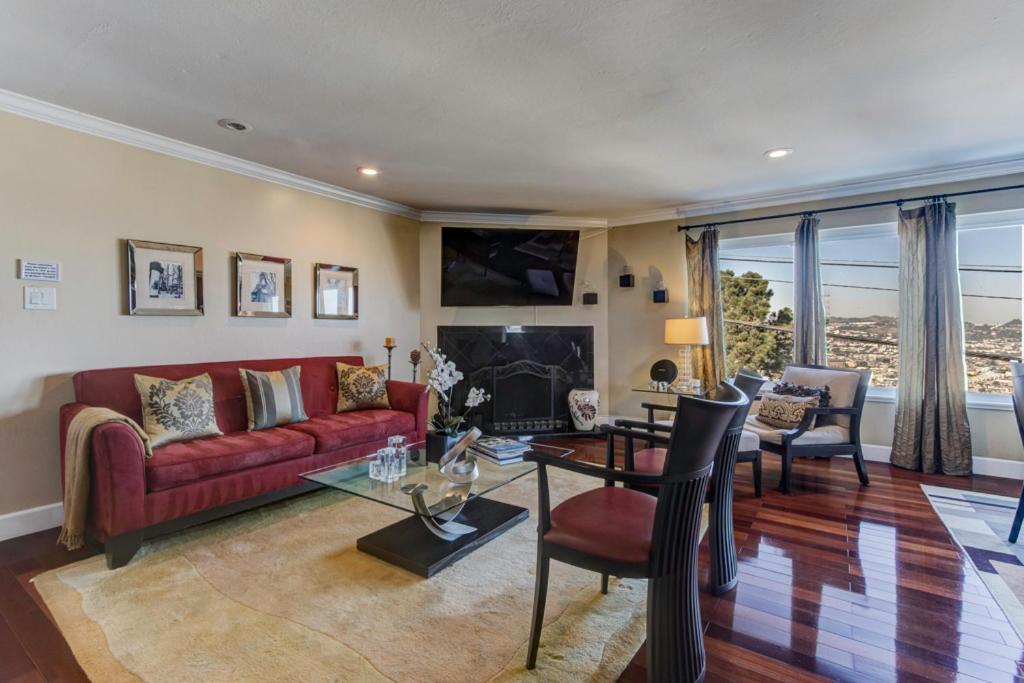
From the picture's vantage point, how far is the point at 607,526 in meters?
1.70

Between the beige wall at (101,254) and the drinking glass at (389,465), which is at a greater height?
the beige wall at (101,254)

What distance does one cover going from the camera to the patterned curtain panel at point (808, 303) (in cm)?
452

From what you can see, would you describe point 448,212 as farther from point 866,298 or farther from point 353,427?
point 866,298

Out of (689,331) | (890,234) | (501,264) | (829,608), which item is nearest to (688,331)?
(689,331)

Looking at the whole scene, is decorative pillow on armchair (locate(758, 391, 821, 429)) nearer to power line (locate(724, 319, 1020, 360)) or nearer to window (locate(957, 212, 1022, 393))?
power line (locate(724, 319, 1020, 360))

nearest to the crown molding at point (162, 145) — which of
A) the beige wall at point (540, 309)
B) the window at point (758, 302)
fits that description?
the beige wall at point (540, 309)

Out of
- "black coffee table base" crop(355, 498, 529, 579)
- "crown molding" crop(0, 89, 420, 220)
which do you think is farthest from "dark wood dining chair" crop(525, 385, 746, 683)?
"crown molding" crop(0, 89, 420, 220)

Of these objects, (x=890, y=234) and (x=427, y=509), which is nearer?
(x=427, y=509)

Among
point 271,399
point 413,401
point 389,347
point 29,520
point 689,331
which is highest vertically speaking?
point 689,331

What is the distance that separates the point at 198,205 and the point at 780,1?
380cm

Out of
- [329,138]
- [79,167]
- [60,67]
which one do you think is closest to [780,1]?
[329,138]

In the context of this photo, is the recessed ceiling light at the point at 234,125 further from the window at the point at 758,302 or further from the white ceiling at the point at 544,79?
the window at the point at 758,302

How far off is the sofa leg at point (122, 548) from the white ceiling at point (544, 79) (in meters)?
2.37

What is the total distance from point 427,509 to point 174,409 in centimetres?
175
